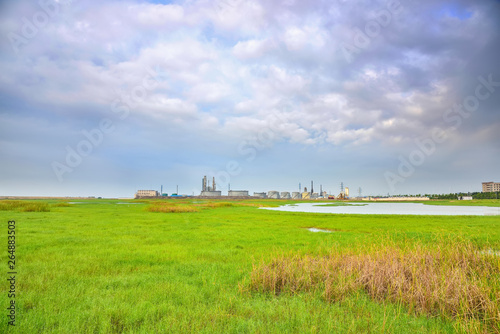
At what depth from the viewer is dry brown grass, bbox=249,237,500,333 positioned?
6422mm

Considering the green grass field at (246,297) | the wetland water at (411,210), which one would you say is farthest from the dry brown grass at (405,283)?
the wetland water at (411,210)

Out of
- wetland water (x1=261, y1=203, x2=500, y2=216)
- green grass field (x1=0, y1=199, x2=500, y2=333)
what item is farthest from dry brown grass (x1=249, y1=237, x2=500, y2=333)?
wetland water (x1=261, y1=203, x2=500, y2=216)

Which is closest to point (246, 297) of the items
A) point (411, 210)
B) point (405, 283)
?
point (405, 283)

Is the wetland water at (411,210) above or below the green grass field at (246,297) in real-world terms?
below

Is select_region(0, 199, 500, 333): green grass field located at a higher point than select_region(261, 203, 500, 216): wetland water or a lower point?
higher

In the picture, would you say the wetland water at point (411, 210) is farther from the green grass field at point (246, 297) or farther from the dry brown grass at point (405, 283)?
the green grass field at point (246, 297)

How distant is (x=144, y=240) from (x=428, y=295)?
16.6 m

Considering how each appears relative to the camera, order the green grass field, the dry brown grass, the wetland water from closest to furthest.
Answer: the green grass field < the dry brown grass < the wetland water

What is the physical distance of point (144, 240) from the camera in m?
17.4

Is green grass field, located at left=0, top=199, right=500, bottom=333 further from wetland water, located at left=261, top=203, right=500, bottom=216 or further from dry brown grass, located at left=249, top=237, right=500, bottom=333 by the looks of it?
wetland water, located at left=261, top=203, right=500, bottom=216

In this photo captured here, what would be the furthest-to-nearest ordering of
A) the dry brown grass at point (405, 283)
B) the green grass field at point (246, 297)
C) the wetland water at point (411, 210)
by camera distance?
the wetland water at point (411, 210)
the dry brown grass at point (405, 283)
the green grass field at point (246, 297)

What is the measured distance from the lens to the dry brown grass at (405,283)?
21.1 feet

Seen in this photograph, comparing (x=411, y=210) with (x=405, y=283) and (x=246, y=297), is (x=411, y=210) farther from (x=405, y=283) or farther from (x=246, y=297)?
(x=246, y=297)

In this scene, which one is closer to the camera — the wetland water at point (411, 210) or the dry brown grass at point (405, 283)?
the dry brown grass at point (405, 283)
